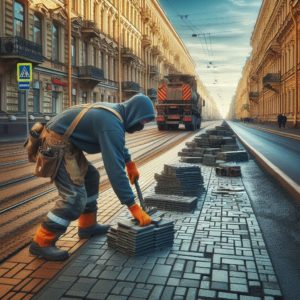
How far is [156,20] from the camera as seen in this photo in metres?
65.4

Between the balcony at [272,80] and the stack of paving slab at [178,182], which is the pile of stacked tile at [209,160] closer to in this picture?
the stack of paving slab at [178,182]

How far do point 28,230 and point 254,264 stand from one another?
102 inches

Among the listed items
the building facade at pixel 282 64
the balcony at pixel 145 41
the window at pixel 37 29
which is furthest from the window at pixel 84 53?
the balcony at pixel 145 41

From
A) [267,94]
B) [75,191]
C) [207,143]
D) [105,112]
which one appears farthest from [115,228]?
[267,94]

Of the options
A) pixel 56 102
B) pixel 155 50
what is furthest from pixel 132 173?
pixel 155 50

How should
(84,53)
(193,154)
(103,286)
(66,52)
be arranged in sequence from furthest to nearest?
(84,53), (66,52), (193,154), (103,286)

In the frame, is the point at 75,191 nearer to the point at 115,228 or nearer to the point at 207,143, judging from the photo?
the point at 115,228

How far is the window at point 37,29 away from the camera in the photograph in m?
25.7

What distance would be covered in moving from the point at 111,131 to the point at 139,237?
105cm

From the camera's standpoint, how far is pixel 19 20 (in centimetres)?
2395

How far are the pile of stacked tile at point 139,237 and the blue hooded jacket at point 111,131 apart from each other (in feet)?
1.22

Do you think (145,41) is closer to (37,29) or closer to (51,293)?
(37,29)

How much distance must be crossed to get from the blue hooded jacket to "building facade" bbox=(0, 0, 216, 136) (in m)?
18.1

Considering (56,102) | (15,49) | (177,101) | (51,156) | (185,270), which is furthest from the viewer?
(177,101)
